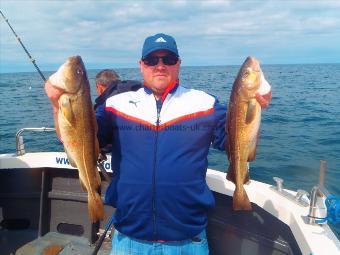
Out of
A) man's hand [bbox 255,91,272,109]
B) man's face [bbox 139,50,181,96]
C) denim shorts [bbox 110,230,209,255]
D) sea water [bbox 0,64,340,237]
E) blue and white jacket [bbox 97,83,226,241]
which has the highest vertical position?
man's face [bbox 139,50,181,96]

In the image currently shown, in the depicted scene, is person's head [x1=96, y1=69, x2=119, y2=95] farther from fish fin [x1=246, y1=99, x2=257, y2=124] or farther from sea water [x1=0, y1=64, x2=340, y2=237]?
sea water [x1=0, y1=64, x2=340, y2=237]

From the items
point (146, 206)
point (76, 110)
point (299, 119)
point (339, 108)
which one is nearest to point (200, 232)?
point (146, 206)

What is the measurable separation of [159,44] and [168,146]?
0.92m

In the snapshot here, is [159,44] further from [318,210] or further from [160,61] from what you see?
[318,210]

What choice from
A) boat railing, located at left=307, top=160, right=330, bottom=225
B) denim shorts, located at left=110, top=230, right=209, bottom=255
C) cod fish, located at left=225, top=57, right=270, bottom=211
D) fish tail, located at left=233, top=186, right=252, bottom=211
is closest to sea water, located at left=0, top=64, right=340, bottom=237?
boat railing, located at left=307, top=160, right=330, bottom=225

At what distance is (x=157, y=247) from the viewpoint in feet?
11.2

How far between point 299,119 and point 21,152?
16056 millimetres

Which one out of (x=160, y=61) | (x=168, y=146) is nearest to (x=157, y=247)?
(x=168, y=146)

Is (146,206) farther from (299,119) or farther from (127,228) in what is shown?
(299,119)

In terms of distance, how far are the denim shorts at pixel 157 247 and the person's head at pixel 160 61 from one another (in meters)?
1.39

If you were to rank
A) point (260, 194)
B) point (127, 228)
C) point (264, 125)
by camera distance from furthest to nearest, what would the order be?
point (264, 125), point (260, 194), point (127, 228)

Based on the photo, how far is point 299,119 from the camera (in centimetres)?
1898

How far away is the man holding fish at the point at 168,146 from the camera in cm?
331

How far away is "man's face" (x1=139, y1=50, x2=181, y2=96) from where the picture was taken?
3.46 metres
